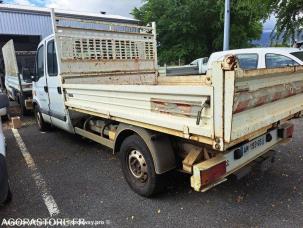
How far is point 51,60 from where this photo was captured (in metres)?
5.38

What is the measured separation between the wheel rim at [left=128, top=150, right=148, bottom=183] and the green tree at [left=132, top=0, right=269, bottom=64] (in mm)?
20016

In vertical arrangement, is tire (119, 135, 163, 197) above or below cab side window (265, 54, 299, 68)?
below

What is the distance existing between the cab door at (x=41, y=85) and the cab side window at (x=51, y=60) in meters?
0.29

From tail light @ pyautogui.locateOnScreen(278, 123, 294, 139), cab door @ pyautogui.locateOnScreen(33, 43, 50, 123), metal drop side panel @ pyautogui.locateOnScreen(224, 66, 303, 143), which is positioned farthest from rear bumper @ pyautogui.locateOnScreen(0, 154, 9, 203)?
tail light @ pyautogui.locateOnScreen(278, 123, 294, 139)

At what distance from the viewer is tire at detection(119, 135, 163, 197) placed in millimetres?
3225

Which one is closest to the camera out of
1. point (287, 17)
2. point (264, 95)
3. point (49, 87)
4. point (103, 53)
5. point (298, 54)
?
point (264, 95)

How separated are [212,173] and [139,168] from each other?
1127mm

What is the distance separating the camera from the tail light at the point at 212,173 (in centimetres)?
259

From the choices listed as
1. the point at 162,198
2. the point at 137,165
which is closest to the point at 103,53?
the point at 137,165

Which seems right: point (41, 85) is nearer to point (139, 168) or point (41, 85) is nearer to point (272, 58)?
point (139, 168)

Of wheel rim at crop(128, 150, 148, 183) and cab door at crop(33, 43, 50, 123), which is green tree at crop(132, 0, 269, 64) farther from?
wheel rim at crop(128, 150, 148, 183)

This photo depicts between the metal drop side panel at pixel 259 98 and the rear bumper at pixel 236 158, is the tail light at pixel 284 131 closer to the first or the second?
the rear bumper at pixel 236 158

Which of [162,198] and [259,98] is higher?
[259,98]

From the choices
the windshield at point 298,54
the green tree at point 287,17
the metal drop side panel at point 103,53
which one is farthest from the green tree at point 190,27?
the metal drop side panel at point 103,53
